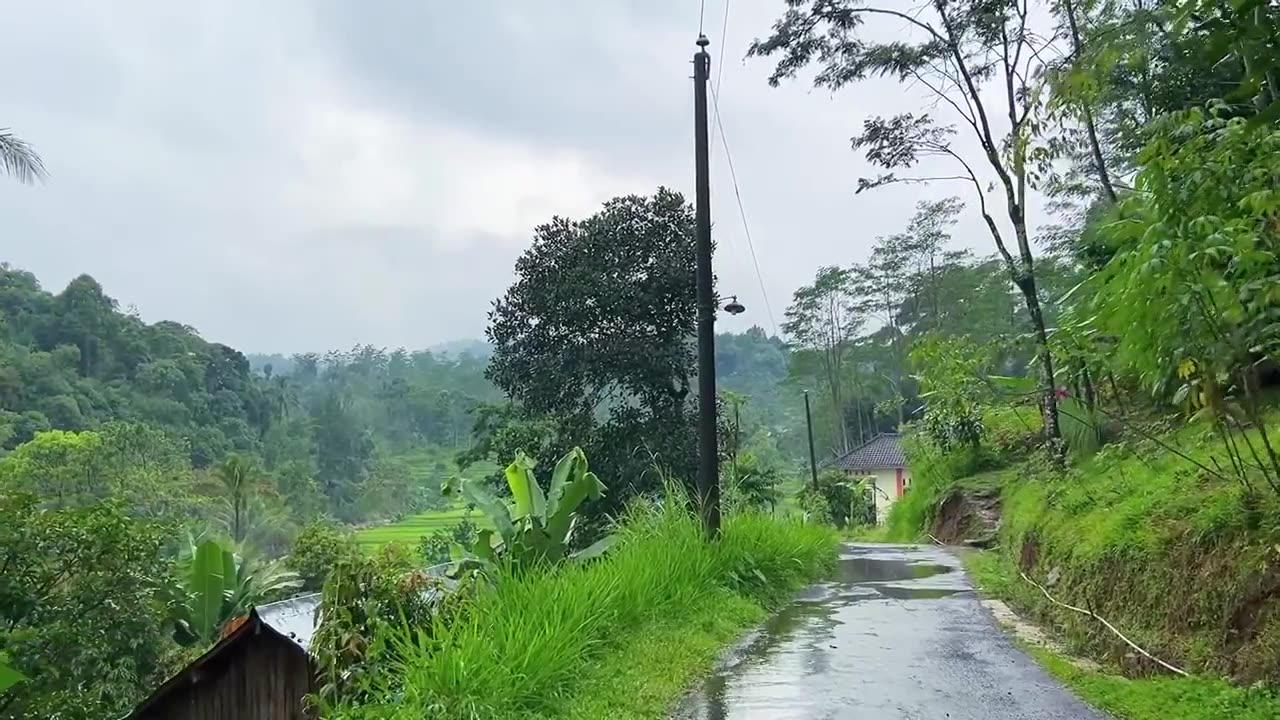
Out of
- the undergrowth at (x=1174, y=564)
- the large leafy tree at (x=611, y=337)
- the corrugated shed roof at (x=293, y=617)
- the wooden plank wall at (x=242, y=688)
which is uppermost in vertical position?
the large leafy tree at (x=611, y=337)

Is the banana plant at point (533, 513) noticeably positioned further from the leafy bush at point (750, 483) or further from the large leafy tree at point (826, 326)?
the large leafy tree at point (826, 326)

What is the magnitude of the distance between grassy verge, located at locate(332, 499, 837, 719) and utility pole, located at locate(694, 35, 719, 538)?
47cm

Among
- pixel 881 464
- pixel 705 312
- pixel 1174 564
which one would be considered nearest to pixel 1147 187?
pixel 1174 564

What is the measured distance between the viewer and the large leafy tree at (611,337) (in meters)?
19.7

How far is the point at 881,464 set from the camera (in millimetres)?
53188

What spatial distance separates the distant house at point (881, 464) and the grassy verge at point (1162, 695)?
144 feet

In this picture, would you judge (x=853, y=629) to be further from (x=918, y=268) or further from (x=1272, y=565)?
(x=918, y=268)

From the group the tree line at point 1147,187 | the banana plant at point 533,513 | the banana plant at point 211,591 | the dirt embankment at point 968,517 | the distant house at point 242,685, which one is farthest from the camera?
the dirt embankment at point 968,517

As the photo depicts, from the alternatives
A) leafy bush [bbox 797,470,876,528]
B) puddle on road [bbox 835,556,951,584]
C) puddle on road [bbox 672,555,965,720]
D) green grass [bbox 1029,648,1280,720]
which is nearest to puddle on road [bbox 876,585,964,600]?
puddle on road [bbox 672,555,965,720]

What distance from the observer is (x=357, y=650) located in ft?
22.2

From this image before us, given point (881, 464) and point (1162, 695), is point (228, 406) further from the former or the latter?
point (881, 464)

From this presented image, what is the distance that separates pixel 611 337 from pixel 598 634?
40.1ft

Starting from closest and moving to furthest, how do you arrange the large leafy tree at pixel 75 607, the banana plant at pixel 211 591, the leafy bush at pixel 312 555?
the large leafy tree at pixel 75 607 → the banana plant at pixel 211 591 → the leafy bush at pixel 312 555

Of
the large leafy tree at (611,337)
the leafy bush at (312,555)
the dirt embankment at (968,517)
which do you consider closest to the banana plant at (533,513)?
the large leafy tree at (611,337)
